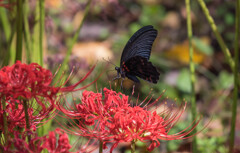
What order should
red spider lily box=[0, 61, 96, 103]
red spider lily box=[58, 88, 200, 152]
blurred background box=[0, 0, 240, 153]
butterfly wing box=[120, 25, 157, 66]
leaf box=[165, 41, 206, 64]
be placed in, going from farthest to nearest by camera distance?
leaf box=[165, 41, 206, 64] < blurred background box=[0, 0, 240, 153] < butterfly wing box=[120, 25, 157, 66] < red spider lily box=[58, 88, 200, 152] < red spider lily box=[0, 61, 96, 103]

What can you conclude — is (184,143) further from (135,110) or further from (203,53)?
(203,53)

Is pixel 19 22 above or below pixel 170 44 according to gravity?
below

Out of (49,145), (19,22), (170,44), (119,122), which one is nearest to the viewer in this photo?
(49,145)

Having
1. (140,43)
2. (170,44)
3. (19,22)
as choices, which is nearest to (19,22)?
(19,22)

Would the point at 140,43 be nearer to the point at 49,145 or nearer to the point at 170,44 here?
the point at 49,145

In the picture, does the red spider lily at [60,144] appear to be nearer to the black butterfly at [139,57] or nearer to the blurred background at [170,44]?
the black butterfly at [139,57]

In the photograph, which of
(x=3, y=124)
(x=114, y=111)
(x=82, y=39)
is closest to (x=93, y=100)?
(x=114, y=111)

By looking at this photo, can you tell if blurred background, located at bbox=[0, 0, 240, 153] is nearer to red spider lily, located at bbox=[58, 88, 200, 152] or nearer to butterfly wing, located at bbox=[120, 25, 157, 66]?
butterfly wing, located at bbox=[120, 25, 157, 66]

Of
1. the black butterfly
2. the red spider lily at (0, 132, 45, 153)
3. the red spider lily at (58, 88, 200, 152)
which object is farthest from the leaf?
the red spider lily at (0, 132, 45, 153)
